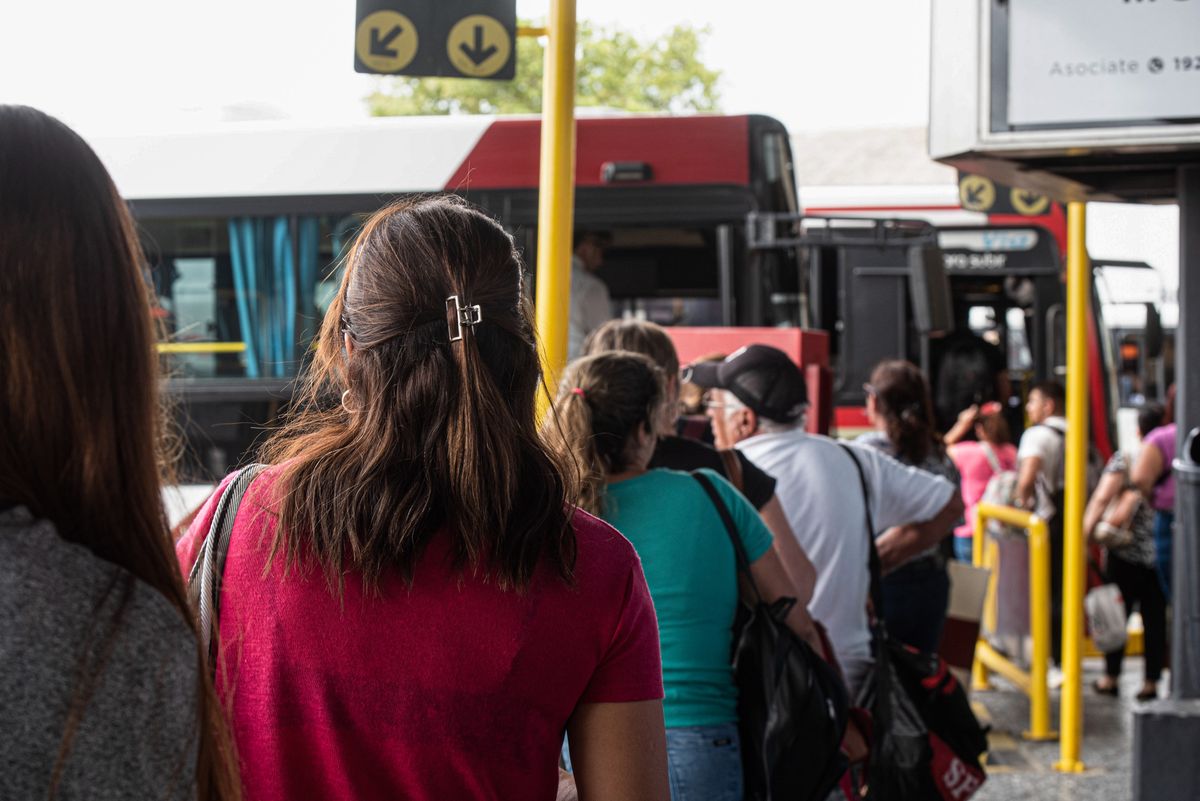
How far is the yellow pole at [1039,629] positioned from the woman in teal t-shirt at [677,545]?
4575 millimetres

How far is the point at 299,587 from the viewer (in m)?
1.64

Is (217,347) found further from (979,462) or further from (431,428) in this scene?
(431,428)

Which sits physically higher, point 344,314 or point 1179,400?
point 344,314

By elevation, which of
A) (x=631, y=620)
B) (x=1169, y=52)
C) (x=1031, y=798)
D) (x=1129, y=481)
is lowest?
(x=1031, y=798)

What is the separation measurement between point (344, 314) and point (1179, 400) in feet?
7.38

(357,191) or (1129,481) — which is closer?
(1129,481)

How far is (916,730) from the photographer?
378 cm

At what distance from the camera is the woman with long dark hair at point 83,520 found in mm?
1014

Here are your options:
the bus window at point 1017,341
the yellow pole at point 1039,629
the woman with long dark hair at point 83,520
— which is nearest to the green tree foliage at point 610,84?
the bus window at point 1017,341

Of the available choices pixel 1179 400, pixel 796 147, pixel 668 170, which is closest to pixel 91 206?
pixel 1179 400

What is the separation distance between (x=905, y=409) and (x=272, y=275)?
4637 mm

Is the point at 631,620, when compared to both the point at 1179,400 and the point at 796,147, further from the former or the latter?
the point at 796,147

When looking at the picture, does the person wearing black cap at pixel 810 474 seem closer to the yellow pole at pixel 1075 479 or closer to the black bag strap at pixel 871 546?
the black bag strap at pixel 871 546

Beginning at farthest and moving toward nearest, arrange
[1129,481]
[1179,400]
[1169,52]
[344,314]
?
[1129,481]
[1179,400]
[1169,52]
[344,314]
